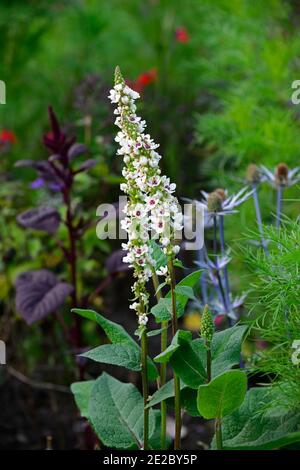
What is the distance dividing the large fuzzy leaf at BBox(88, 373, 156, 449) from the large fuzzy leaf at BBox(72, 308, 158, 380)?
111 millimetres

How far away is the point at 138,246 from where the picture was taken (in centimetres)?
104

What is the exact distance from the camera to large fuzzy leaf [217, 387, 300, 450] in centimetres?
114

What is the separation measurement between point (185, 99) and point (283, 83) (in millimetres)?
795

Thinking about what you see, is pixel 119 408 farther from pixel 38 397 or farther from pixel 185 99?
pixel 185 99

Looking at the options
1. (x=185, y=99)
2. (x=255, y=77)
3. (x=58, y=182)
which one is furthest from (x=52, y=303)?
(x=185, y=99)

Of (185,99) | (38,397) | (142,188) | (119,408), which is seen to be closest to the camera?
(142,188)

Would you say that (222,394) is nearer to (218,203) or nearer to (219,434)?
(219,434)

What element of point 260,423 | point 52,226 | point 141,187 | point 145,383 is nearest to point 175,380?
point 145,383

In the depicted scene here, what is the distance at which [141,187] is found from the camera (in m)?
1.01

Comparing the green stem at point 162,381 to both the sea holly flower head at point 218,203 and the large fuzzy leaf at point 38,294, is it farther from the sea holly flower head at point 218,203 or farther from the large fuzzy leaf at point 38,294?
the large fuzzy leaf at point 38,294

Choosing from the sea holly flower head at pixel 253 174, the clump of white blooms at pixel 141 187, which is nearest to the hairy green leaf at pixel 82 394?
the clump of white blooms at pixel 141 187

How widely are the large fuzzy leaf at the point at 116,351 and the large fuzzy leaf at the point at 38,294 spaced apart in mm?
426

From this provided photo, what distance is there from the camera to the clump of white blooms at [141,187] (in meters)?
1.01

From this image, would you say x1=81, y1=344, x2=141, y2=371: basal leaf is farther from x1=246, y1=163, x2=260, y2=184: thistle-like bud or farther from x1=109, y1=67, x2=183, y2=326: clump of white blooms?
x1=246, y1=163, x2=260, y2=184: thistle-like bud
